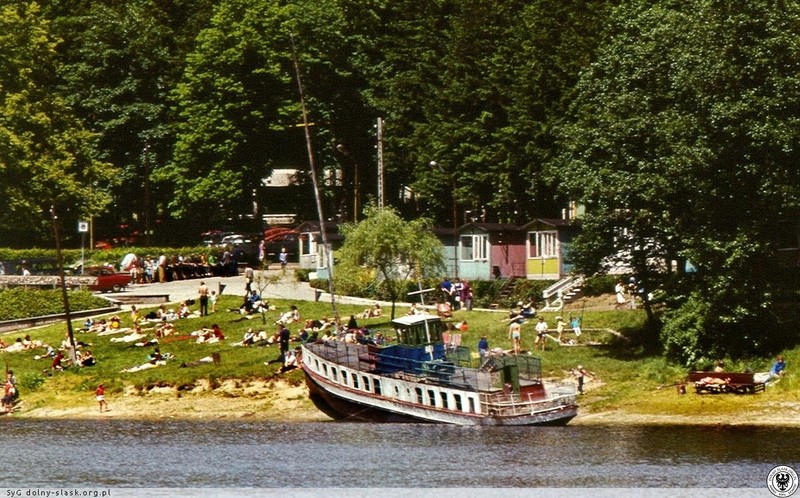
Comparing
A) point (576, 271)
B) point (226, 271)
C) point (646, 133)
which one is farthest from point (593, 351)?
point (226, 271)

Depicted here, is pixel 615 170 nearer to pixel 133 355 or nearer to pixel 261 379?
pixel 261 379

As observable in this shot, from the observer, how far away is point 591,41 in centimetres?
11550

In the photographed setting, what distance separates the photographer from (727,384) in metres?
79.9

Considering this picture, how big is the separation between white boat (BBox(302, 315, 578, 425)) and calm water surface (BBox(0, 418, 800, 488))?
0.78 meters

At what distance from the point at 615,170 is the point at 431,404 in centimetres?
1567

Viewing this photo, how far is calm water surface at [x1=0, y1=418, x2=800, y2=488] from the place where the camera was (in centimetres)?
6869

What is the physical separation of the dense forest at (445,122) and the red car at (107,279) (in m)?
7.53

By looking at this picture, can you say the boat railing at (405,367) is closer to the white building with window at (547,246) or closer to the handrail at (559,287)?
the handrail at (559,287)

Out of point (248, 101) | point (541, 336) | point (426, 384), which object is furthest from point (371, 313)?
point (248, 101)

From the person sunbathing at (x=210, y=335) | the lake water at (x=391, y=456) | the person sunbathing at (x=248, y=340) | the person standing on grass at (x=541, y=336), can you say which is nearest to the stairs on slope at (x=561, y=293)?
the person standing on grass at (x=541, y=336)

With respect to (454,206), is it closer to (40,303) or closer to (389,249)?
(389,249)

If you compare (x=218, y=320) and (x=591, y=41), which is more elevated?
(x=591, y=41)

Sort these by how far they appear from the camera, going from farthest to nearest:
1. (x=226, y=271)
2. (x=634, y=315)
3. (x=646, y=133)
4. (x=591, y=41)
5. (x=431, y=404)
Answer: (x=226, y=271) < (x=591, y=41) < (x=634, y=315) < (x=646, y=133) < (x=431, y=404)

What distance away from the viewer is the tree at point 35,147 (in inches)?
4929
